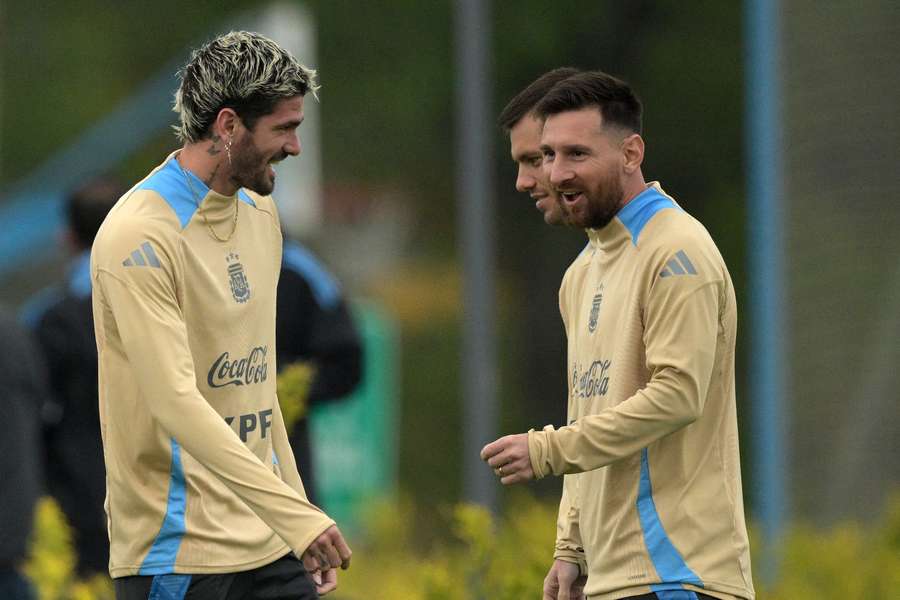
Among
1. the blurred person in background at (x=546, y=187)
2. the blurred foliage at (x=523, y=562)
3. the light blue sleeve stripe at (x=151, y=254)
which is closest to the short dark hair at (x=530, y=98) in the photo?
the blurred person in background at (x=546, y=187)

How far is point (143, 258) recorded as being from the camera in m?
4.65

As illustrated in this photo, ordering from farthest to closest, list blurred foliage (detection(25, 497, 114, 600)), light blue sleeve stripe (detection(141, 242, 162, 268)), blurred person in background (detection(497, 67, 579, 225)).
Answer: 1. blurred foliage (detection(25, 497, 114, 600))
2. blurred person in background (detection(497, 67, 579, 225))
3. light blue sleeve stripe (detection(141, 242, 162, 268))

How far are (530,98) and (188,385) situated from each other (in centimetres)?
134

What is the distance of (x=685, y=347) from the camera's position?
14.9ft

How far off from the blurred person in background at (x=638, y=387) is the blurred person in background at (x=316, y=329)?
2788 mm

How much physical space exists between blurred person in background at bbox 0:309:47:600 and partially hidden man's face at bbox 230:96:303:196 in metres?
2.80

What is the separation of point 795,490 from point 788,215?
1456mm

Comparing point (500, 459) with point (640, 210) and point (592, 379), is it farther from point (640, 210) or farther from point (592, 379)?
point (640, 210)

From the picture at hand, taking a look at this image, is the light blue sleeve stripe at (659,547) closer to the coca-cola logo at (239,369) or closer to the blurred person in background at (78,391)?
the coca-cola logo at (239,369)

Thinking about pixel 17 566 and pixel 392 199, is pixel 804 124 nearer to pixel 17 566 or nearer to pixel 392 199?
pixel 17 566

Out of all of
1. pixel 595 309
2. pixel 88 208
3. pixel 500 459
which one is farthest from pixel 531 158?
pixel 88 208

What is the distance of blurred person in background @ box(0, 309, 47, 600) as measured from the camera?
7395mm

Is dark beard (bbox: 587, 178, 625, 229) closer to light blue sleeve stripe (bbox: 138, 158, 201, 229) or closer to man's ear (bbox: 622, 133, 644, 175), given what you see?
man's ear (bbox: 622, 133, 644, 175)

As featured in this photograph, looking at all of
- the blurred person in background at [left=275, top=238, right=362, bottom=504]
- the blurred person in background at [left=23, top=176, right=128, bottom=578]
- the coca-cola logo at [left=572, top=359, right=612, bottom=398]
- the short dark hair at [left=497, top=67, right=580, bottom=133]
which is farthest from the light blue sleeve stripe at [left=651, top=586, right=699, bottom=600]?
the blurred person in background at [left=23, top=176, right=128, bottom=578]
